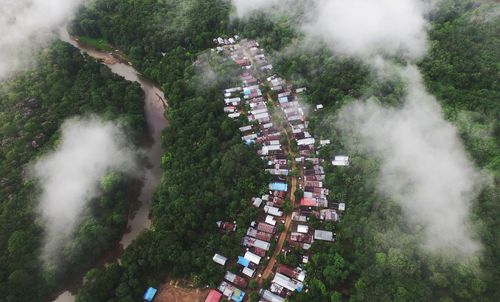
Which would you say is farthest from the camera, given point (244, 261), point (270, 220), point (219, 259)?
point (270, 220)

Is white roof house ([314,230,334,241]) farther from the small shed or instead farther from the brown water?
the brown water

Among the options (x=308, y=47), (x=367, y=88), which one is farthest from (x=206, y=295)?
(x=308, y=47)

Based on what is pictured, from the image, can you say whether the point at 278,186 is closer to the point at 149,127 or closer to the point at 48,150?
the point at 149,127

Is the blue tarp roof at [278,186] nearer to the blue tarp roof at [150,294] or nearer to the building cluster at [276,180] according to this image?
the building cluster at [276,180]

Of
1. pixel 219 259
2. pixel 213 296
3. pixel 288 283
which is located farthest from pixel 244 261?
pixel 288 283

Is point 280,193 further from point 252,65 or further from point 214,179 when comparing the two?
point 252,65

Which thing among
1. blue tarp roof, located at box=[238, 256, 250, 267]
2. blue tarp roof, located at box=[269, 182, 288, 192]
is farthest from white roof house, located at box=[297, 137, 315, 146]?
blue tarp roof, located at box=[238, 256, 250, 267]

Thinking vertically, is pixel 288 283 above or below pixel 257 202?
below
